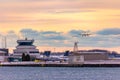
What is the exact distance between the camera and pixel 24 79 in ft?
400

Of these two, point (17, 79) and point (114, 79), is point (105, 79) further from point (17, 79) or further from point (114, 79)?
point (17, 79)

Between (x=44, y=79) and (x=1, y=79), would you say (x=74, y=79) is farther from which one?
(x=1, y=79)

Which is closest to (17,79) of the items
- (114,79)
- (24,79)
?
(24,79)

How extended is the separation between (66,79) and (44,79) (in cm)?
395

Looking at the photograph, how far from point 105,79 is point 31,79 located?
42.8 feet

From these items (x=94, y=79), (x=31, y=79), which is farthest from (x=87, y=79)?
(x=31, y=79)

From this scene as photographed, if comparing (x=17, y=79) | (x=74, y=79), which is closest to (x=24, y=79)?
(x=17, y=79)

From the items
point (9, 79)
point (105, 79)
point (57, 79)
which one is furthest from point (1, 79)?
point (105, 79)

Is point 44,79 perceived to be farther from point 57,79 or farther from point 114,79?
point 114,79

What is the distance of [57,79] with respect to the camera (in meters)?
122

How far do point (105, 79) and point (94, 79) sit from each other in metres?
1.92

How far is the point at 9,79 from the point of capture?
120688mm

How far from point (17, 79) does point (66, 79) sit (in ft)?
28.8

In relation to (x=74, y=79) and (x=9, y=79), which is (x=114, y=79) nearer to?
(x=74, y=79)
